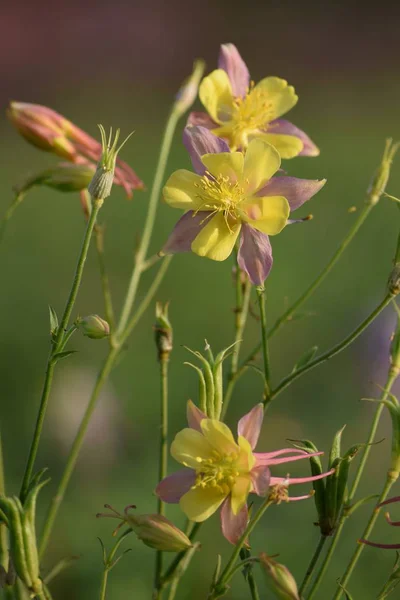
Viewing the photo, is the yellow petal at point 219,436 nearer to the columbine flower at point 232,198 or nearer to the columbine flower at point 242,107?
the columbine flower at point 232,198

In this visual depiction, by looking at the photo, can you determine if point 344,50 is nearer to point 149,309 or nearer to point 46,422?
point 149,309

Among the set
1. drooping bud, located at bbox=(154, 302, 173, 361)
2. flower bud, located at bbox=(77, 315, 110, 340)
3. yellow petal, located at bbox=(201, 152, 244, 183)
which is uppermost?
yellow petal, located at bbox=(201, 152, 244, 183)

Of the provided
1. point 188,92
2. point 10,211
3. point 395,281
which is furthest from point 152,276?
point 395,281

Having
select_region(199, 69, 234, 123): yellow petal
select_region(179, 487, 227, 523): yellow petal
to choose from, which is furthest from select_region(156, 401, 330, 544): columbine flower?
select_region(199, 69, 234, 123): yellow petal

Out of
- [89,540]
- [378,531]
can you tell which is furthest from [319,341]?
[89,540]

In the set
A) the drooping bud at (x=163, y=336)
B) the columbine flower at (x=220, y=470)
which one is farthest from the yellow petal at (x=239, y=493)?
the drooping bud at (x=163, y=336)

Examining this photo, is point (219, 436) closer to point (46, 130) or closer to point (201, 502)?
point (201, 502)

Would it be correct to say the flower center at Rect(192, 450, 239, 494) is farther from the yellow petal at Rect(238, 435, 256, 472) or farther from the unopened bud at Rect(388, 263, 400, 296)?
the unopened bud at Rect(388, 263, 400, 296)
